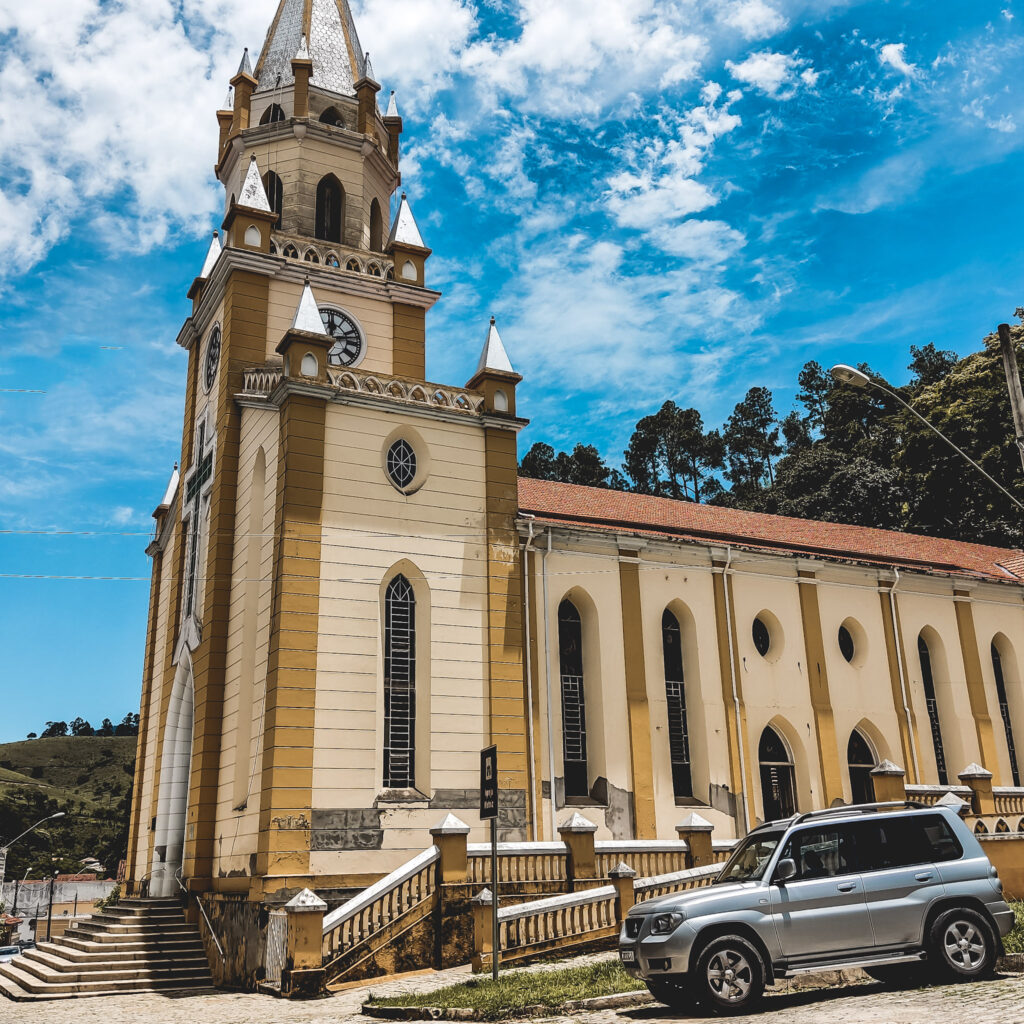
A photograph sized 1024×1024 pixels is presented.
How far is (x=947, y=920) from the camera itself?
10.8m

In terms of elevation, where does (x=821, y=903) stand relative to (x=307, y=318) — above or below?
below

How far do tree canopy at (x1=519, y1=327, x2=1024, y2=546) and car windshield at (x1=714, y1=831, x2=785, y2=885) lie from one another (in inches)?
1032

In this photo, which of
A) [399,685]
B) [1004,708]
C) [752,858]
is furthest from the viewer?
[1004,708]

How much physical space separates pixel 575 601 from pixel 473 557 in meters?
3.07

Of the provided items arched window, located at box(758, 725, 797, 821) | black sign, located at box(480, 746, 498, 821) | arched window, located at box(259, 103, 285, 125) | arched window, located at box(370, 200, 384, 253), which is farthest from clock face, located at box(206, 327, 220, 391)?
arched window, located at box(758, 725, 797, 821)

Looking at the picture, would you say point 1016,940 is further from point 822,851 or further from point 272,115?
point 272,115

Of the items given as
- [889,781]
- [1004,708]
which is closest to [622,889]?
[889,781]

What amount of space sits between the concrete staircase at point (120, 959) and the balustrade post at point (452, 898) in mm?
4663

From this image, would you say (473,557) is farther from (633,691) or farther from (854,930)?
(854,930)

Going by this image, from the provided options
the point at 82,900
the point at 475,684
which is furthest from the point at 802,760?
the point at 82,900

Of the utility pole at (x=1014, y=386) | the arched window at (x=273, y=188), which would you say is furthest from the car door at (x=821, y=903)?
the arched window at (x=273, y=188)

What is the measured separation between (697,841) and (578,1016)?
806 centimetres

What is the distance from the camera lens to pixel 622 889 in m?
16.2

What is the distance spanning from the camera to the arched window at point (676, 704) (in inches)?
920
